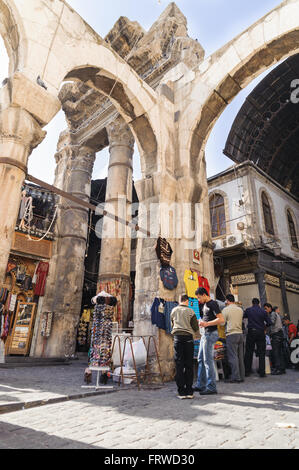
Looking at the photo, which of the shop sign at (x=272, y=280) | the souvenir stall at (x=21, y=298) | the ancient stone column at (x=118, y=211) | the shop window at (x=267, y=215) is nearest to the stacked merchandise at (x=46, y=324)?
the souvenir stall at (x=21, y=298)

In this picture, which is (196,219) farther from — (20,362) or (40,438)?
(20,362)

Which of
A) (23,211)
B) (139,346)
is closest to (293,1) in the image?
(139,346)

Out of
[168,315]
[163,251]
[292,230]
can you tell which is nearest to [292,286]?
[292,230]

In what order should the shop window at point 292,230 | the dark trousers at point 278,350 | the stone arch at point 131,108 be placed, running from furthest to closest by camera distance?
the shop window at point 292,230
the dark trousers at point 278,350
the stone arch at point 131,108

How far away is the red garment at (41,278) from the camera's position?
12688 mm

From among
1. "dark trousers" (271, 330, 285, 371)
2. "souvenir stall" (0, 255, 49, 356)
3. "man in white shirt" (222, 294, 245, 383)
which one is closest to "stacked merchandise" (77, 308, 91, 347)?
"souvenir stall" (0, 255, 49, 356)

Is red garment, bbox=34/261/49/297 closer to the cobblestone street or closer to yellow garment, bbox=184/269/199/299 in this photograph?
yellow garment, bbox=184/269/199/299

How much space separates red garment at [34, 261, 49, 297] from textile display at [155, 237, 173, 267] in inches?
328

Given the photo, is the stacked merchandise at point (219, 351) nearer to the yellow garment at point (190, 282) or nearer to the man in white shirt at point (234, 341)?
the man in white shirt at point (234, 341)

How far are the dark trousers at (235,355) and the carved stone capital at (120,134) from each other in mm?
9316

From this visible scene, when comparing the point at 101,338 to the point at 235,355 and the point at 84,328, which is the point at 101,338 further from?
the point at 84,328

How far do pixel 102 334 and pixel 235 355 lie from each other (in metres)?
2.71

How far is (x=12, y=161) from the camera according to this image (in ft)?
13.9

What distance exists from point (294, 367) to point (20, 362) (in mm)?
8995
